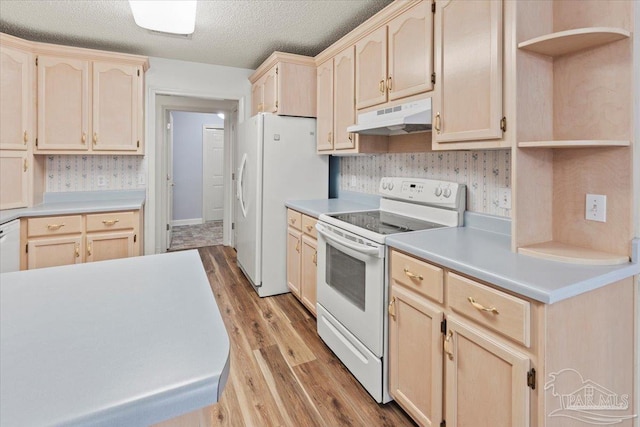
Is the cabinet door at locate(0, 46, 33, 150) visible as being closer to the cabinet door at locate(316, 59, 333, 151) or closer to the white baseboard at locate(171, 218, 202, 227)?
the cabinet door at locate(316, 59, 333, 151)

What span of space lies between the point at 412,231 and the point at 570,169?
76 centimetres

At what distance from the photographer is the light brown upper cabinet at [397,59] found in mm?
1927

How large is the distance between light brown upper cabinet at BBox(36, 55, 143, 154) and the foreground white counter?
2.52m

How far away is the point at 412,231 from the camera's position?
74.8 inches

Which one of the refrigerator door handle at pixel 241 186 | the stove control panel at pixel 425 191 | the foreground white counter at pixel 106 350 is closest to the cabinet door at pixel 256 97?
the refrigerator door handle at pixel 241 186

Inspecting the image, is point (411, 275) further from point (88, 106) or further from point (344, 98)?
point (88, 106)

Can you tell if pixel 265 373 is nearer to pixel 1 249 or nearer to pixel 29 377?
pixel 29 377

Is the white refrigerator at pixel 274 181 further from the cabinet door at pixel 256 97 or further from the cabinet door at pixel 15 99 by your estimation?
the cabinet door at pixel 15 99

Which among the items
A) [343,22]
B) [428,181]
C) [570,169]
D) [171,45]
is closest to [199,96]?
[171,45]

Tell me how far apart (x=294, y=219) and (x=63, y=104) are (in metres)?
2.22

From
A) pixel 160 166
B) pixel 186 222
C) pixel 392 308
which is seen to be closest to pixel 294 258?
pixel 392 308

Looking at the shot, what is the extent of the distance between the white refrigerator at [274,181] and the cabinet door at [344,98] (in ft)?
1.56

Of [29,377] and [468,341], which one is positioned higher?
[29,377]

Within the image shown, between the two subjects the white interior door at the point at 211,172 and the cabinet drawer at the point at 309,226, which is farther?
the white interior door at the point at 211,172
